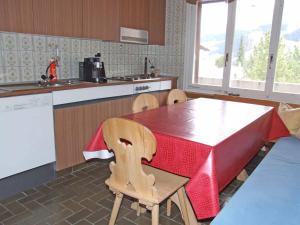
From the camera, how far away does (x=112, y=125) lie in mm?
1442

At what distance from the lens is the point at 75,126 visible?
101 inches

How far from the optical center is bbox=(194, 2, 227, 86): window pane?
11.9 ft

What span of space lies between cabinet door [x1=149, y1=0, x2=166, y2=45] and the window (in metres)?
0.55

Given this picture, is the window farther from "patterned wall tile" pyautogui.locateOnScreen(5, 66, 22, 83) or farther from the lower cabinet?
"patterned wall tile" pyautogui.locateOnScreen(5, 66, 22, 83)

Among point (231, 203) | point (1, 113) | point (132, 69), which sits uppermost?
point (132, 69)

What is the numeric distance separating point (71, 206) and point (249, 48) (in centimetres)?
289

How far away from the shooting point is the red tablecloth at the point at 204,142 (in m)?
1.30

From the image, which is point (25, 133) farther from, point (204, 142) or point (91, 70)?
point (204, 142)

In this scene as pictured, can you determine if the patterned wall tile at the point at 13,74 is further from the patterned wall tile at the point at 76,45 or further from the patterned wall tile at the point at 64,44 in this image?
the patterned wall tile at the point at 76,45

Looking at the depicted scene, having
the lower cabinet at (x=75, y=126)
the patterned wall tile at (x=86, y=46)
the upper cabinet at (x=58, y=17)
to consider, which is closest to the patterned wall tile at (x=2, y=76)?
the upper cabinet at (x=58, y=17)

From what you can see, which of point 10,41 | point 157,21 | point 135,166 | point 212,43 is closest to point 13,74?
point 10,41

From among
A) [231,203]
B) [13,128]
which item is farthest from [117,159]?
[13,128]

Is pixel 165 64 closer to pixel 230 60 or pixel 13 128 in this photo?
pixel 230 60

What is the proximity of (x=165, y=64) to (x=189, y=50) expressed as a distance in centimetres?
48
